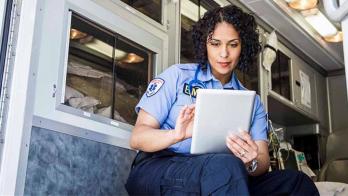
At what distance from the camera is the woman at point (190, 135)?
1.17m

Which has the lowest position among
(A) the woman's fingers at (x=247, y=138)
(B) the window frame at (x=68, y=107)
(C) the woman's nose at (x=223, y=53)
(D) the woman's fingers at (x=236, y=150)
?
(D) the woman's fingers at (x=236, y=150)

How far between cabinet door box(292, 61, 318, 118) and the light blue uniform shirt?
78.6 inches

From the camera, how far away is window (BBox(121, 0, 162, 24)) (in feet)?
6.71

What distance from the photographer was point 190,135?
134 centimetres

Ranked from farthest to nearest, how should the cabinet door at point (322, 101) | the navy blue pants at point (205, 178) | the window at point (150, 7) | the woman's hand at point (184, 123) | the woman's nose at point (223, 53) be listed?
the cabinet door at point (322, 101) → the window at point (150, 7) → the woman's nose at point (223, 53) → the woman's hand at point (184, 123) → the navy blue pants at point (205, 178)

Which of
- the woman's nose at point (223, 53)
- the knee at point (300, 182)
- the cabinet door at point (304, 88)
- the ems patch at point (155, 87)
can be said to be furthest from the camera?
the cabinet door at point (304, 88)

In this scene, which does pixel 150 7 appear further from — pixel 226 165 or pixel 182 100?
pixel 226 165

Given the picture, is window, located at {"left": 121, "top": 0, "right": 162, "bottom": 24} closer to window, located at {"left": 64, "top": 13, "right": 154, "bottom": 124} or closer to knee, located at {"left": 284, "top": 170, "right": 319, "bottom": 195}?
window, located at {"left": 64, "top": 13, "right": 154, "bottom": 124}

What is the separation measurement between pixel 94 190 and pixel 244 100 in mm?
695

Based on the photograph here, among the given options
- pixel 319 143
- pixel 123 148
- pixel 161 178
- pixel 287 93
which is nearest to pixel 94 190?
pixel 123 148

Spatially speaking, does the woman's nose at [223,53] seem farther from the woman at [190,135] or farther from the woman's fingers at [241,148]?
the woman's fingers at [241,148]

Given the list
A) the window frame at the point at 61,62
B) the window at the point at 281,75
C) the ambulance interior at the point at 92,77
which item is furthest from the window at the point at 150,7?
the window at the point at 281,75

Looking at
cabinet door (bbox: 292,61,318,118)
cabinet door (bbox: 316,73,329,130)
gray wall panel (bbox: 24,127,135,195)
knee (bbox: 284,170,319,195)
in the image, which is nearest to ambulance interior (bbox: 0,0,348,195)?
gray wall panel (bbox: 24,127,135,195)

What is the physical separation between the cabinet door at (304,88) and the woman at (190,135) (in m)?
1.93
